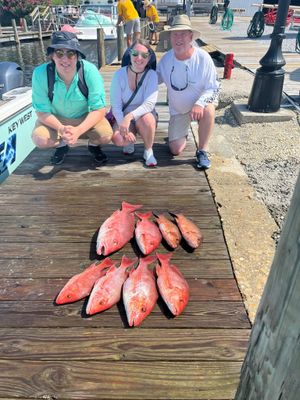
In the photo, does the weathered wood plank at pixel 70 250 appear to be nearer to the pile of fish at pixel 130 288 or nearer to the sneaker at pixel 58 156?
the pile of fish at pixel 130 288

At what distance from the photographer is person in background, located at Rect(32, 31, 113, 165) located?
10.9 ft

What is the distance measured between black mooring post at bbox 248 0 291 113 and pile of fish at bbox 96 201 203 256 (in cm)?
365

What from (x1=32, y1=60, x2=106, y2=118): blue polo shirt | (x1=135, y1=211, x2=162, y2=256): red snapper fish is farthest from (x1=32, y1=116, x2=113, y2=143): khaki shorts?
(x1=135, y1=211, x2=162, y2=256): red snapper fish

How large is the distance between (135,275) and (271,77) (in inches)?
178

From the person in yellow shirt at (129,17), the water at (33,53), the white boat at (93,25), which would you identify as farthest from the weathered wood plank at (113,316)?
the white boat at (93,25)

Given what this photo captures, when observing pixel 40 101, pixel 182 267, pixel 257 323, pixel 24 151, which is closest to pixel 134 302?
pixel 182 267

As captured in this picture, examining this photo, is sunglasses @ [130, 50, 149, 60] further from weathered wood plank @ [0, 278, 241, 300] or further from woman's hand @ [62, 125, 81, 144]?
weathered wood plank @ [0, 278, 241, 300]

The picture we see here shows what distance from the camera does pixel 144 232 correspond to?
9.04 feet

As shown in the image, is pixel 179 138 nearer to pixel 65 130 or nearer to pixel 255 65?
pixel 65 130

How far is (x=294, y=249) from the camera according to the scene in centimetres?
99

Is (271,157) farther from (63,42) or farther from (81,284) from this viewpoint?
(81,284)

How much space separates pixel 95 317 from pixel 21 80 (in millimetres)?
7264

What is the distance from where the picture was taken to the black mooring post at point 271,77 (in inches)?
207

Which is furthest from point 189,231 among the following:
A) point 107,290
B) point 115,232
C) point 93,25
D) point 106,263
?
point 93,25
